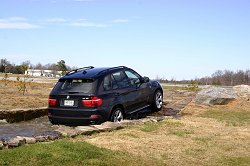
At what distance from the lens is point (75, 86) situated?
10219mm

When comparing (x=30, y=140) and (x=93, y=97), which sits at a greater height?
(x=93, y=97)

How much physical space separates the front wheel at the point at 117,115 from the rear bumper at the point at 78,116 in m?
0.33

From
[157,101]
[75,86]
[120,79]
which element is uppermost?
[120,79]

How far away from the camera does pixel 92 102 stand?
9.84m

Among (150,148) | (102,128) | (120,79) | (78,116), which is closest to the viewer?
(150,148)

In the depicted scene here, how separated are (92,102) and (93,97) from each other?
133mm

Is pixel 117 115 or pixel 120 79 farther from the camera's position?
pixel 120 79

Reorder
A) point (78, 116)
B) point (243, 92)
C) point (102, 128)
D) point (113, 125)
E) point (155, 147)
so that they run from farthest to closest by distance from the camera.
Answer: point (243, 92) → point (78, 116) → point (113, 125) → point (102, 128) → point (155, 147)

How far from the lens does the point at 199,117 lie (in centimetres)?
1238

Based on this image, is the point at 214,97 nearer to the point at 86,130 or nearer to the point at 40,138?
the point at 86,130

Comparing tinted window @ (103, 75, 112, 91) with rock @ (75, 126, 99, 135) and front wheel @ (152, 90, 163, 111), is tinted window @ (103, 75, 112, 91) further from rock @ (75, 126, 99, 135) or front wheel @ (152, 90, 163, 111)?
front wheel @ (152, 90, 163, 111)

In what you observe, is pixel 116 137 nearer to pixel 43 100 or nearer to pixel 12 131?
pixel 12 131

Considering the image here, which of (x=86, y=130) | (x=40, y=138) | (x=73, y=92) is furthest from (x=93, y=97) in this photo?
(x=40, y=138)

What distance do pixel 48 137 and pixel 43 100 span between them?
8.60 m
